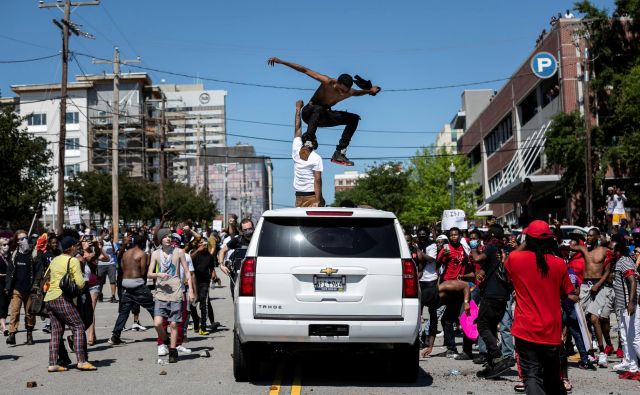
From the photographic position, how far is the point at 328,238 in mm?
8891

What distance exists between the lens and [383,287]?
8.71m

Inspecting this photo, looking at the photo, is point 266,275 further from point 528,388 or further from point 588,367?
point 588,367

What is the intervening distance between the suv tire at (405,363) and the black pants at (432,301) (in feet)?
8.06

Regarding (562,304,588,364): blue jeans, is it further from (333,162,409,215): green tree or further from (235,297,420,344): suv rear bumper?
(333,162,409,215): green tree

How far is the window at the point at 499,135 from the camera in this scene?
59.7m

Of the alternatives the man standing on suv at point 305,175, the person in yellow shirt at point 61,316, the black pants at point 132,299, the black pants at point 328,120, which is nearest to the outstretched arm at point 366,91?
the black pants at point 328,120

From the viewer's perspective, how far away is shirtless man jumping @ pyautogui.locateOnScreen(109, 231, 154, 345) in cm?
1373

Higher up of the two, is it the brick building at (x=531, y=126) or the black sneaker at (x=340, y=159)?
the brick building at (x=531, y=126)

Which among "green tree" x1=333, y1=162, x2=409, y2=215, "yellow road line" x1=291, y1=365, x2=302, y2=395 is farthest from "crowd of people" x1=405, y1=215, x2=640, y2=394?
"green tree" x1=333, y1=162, x2=409, y2=215

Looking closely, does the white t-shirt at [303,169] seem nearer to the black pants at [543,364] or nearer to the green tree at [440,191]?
the black pants at [543,364]

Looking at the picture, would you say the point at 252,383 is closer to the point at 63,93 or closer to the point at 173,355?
the point at 173,355

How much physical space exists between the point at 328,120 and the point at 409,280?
4252 millimetres

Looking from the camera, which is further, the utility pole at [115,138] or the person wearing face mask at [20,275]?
the utility pole at [115,138]

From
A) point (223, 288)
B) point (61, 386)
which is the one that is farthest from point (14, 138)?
point (61, 386)
